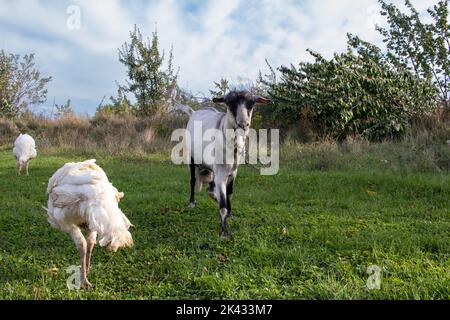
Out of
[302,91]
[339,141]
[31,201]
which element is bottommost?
[31,201]

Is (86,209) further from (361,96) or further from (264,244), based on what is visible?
(361,96)

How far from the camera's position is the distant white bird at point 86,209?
375 cm

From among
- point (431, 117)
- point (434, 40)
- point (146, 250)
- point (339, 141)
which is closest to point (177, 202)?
point (146, 250)

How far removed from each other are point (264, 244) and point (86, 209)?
2207mm

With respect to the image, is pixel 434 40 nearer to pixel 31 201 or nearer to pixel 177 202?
pixel 177 202

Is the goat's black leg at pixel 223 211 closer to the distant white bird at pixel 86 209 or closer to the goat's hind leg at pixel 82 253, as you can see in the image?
the distant white bird at pixel 86 209

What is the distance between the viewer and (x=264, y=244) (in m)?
5.17

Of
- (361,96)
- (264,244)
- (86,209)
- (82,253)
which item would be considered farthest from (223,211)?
(361,96)

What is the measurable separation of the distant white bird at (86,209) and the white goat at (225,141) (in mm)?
1971

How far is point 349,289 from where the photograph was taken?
12.1 ft
